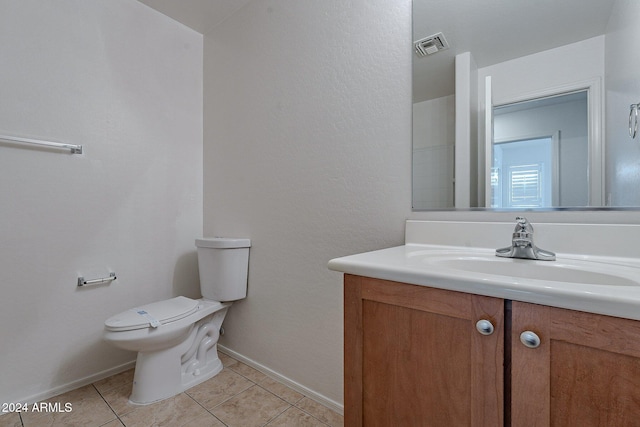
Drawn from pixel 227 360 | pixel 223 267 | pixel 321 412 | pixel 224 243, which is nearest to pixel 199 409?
pixel 227 360

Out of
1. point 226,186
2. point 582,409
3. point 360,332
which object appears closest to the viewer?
point 582,409

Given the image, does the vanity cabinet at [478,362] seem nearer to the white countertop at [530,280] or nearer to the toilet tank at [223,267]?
the white countertop at [530,280]

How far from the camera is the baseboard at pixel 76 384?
1.44m

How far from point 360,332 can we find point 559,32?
1.10 metres

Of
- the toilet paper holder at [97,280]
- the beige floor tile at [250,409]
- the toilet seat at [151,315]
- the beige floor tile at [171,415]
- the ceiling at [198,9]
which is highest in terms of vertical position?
the ceiling at [198,9]

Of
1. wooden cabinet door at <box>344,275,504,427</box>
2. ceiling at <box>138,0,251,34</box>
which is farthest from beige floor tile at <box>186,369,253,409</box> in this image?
ceiling at <box>138,0,251,34</box>

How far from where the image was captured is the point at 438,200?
3.77 ft

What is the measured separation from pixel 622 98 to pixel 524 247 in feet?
1.70

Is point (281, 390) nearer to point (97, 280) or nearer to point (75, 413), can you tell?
point (75, 413)

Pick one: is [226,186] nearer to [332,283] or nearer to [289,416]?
[332,283]

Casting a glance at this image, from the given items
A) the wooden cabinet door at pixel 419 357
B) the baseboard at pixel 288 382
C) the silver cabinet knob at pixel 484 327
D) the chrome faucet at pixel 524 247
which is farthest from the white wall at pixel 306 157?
the silver cabinet knob at pixel 484 327

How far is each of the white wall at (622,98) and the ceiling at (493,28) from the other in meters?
0.04

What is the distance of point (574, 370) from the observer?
485 millimetres

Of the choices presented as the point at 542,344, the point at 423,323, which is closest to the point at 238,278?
the point at 423,323
